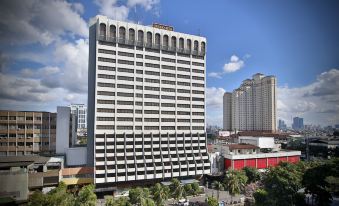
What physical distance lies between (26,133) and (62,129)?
18.7ft

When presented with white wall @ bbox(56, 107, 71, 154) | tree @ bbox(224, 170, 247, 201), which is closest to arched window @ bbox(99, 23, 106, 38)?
white wall @ bbox(56, 107, 71, 154)

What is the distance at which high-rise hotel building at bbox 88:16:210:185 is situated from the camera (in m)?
42.7

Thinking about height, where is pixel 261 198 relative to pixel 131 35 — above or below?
below

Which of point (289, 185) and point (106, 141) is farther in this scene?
point (106, 141)

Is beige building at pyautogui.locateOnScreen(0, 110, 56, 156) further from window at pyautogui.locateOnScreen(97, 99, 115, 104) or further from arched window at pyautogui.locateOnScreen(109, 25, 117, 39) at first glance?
arched window at pyautogui.locateOnScreen(109, 25, 117, 39)

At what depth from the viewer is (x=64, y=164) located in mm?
42438

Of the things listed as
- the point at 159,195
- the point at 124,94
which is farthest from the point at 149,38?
the point at 159,195

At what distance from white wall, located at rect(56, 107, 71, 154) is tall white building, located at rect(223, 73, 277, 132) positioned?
8045 centimetres

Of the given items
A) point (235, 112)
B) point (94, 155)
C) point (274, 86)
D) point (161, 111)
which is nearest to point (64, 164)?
point (94, 155)

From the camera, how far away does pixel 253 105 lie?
115 m

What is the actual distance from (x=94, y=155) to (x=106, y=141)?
2814 millimetres

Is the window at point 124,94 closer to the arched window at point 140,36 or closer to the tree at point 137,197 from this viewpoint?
the arched window at point 140,36

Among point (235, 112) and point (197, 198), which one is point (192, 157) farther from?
point (235, 112)

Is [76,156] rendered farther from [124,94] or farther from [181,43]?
[181,43]
